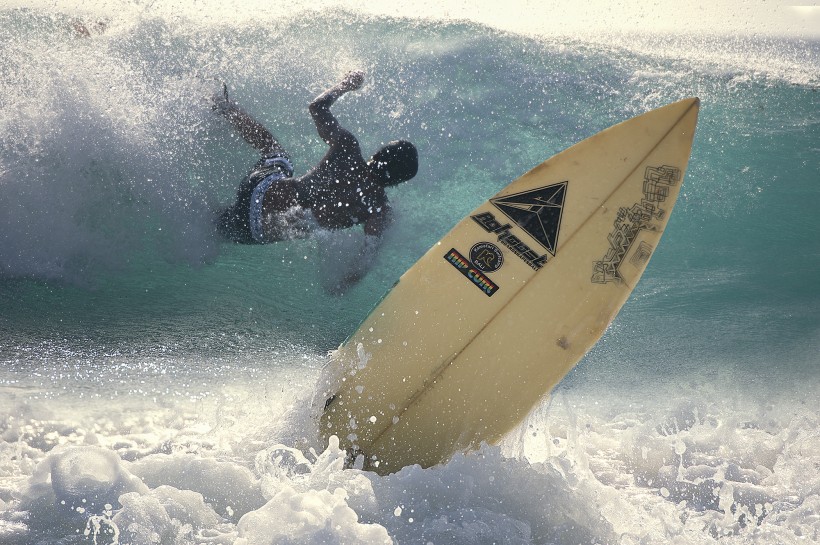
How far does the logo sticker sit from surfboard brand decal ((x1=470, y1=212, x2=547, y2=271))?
66mm

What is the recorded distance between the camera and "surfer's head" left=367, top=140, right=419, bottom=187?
4.98 m

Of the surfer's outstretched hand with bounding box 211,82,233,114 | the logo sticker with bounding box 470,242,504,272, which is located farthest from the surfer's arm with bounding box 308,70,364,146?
the logo sticker with bounding box 470,242,504,272

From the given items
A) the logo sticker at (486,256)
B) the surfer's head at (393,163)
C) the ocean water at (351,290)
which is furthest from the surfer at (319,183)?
the logo sticker at (486,256)

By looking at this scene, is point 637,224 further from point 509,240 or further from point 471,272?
point 471,272

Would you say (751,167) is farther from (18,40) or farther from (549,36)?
(18,40)

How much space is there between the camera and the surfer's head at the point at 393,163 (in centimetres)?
498

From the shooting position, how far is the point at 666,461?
14.9 ft

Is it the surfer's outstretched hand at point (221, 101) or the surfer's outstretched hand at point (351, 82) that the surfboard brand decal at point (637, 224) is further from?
the surfer's outstretched hand at point (221, 101)

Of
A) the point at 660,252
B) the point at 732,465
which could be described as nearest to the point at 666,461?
the point at 732,465

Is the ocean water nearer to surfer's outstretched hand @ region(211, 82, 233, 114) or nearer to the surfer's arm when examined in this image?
surfer's outstretched hand @ region(211, 82, 233, 114)

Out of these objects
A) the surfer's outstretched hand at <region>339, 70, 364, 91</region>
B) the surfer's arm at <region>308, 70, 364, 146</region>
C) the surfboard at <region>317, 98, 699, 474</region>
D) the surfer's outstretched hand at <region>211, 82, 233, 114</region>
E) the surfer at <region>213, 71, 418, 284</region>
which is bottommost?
the surfboard at <region>317, 98, 699, 474</region>

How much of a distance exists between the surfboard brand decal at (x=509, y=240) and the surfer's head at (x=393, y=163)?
2.99 ft

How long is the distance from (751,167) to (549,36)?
6.39 ft

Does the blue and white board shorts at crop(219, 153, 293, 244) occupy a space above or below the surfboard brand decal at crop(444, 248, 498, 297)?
above
